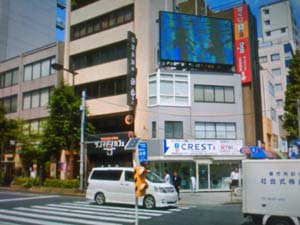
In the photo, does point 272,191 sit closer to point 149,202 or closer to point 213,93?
point 149,202

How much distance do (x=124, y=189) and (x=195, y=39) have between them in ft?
57.1

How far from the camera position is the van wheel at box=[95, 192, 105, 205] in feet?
61.4

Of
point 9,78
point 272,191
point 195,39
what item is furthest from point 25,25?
point 272,191

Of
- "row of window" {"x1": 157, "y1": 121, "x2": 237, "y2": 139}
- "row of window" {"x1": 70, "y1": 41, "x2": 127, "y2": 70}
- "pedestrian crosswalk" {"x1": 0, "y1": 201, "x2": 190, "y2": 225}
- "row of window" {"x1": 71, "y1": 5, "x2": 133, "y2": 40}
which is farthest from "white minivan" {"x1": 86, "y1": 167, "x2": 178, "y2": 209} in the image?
"row of window" {"x1": 71, "y1": 5, "x2": 133, "y2": 40}

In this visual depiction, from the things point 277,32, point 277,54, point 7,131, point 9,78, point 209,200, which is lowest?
point 209,200

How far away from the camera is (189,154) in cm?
2798

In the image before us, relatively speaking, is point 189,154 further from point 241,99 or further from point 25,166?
point 25,166

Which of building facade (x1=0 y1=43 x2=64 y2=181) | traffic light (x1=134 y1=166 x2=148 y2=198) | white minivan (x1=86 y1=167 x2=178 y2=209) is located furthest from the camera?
building facade (x1=0 y1=43 x2=64 y2=181)

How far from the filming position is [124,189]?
17.9 metres

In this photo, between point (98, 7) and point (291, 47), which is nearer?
point (98, 7)

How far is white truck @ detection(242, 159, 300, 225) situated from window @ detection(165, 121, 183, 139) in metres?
17.3

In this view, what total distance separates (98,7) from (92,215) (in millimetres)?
24990

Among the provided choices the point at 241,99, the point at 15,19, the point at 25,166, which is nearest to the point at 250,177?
the point at 241,99

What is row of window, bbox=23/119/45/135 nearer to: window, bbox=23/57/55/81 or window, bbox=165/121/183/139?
window, bbox=23/57/55/81
